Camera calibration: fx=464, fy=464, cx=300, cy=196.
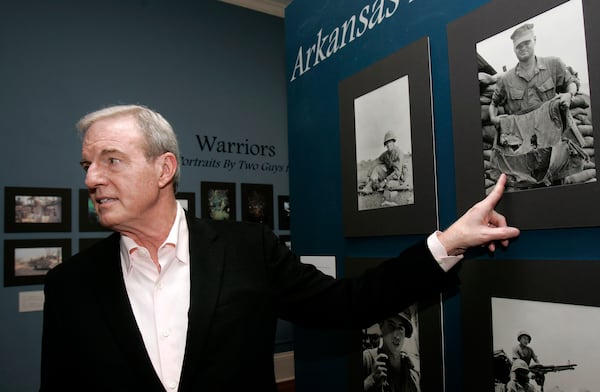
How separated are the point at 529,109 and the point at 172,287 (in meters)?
1.14

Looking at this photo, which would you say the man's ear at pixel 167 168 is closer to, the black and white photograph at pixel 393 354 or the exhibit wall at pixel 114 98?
the black and white photograph at pixel 393 354

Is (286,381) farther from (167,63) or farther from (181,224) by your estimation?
(181,224)

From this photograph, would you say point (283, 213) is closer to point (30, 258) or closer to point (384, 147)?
point (30, 258)

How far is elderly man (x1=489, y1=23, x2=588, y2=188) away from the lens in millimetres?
1104

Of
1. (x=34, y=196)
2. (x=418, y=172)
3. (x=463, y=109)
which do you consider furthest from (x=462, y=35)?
(x=34, y=196)

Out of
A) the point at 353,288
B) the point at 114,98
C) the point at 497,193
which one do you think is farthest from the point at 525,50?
the point at 114,98

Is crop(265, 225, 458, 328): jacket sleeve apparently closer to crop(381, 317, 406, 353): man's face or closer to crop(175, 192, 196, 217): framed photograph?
crop(381, 317, 406, 353): man's face

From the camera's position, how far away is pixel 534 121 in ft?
3.85

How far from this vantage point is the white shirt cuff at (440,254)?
51.1 inches

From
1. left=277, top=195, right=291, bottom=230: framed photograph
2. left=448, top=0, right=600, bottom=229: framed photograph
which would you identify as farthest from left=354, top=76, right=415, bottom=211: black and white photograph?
left=277, top=195, right=291, bottom=230: framed photograph

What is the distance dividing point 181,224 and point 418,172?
81 cm

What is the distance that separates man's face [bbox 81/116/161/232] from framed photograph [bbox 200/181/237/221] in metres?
2.75

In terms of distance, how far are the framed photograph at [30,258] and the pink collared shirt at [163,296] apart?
2421mm

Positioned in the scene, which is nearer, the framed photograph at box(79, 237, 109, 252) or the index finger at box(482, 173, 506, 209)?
the index finger at box(482, 173, 506, 209)
